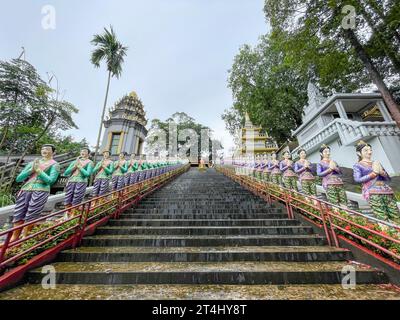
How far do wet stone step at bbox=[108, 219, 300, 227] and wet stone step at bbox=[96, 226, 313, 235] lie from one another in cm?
37

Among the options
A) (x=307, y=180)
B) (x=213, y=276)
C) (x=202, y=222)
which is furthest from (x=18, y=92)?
(x=307, y=180)

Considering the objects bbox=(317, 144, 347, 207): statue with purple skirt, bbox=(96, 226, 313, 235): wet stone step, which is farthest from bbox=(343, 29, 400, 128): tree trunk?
bbox=(96, 226, 313, 235): wet stone step

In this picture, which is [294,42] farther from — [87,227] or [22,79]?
[22,79]

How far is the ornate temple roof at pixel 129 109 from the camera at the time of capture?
68.4ft

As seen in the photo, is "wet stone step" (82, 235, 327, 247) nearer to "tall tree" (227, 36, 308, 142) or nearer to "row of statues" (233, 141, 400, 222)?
"row of statues" (233, 141, 400, 222)

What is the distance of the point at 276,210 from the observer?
537 cm

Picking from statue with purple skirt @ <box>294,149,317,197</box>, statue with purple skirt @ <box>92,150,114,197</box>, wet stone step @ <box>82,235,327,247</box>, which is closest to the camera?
wet stone step @ <box>82,235,327,247</box>

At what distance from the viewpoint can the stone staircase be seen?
2.32m

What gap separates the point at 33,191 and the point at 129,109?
19.7 metres

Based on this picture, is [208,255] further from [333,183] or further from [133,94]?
[133,94]

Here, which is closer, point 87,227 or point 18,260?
point 18,260

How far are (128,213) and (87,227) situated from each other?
1.54 metres

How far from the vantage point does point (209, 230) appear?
13.6 feet
